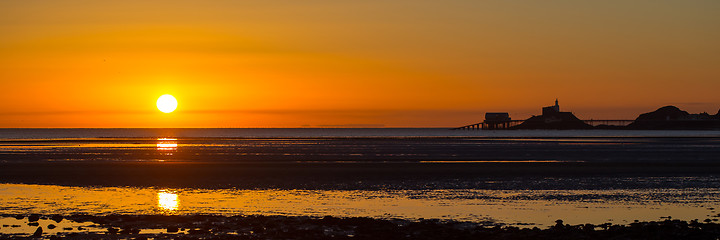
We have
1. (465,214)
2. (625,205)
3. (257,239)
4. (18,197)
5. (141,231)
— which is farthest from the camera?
(18,197)

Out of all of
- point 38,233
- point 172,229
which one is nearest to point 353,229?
point 172,229

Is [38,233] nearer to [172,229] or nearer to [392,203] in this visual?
[172,229]

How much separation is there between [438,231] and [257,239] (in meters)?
4.40

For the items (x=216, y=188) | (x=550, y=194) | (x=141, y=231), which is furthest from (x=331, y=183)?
(x=141, y=231)

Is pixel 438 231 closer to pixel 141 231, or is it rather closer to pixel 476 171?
pixel 141 231

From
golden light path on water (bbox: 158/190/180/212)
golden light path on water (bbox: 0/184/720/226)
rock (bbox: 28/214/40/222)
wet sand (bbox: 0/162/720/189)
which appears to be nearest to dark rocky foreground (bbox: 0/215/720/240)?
rock (bbox: 28/214/40/222)

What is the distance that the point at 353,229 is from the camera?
816 inches

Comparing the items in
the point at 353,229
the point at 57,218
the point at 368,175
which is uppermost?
the point at 368,175

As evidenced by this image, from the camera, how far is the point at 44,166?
50562 mm

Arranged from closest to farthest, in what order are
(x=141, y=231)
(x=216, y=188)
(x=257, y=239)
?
(x=257, y=239) → (x=141, y=231) → (x=216, y=188)

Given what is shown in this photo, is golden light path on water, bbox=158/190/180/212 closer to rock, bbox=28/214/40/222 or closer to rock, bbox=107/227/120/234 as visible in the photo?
rock, bbox=28/214/40/222

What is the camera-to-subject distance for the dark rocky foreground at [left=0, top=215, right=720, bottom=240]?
19234mm


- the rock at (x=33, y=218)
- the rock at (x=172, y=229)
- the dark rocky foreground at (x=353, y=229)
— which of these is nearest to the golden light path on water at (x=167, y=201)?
the dark rocky foreground at (x=353, y=229)

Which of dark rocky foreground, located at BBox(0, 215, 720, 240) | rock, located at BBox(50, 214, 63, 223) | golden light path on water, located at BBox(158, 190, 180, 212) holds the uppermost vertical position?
golden light path on water, located at BBox(158, 190, 180, 212)
